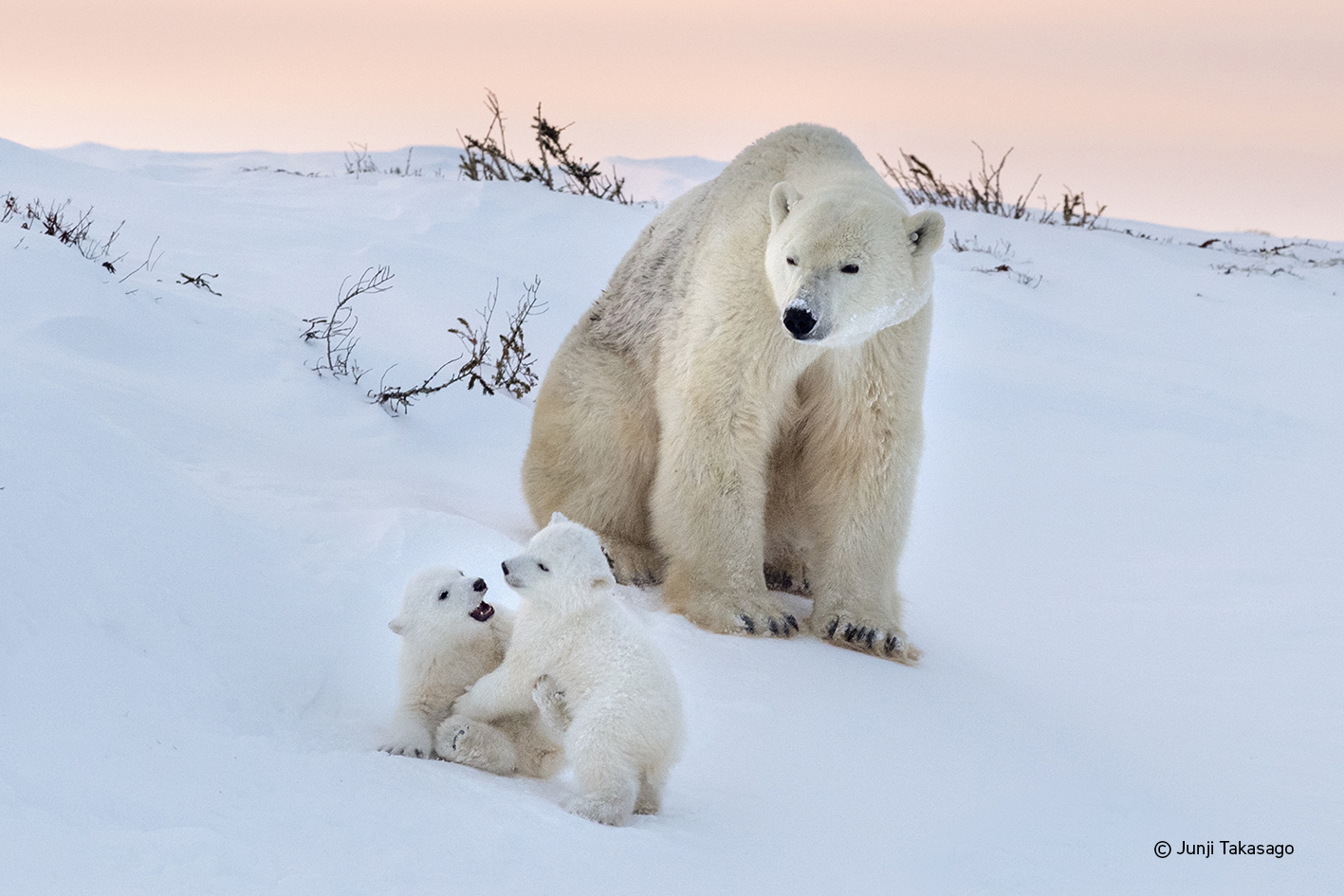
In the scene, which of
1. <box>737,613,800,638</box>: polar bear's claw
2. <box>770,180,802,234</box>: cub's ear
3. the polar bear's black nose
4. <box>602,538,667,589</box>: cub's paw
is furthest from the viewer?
<box>602,538,667,589</box>: cub's paw

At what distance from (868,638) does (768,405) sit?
0.95 metres

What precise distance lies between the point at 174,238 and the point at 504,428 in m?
4.35

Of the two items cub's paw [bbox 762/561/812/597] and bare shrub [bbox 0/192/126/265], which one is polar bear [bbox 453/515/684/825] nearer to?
cub's paw [bbox 762/561/812/597]

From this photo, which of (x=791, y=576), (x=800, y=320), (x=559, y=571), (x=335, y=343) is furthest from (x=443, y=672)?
(x=335, y=343)

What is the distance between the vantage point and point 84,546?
327 centimetres

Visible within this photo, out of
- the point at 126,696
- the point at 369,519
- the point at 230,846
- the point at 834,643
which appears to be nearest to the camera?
the point at 230,846

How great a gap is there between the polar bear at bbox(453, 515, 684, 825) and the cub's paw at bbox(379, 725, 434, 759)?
125 millimetres

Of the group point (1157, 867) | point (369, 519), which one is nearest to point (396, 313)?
point (369, 519)

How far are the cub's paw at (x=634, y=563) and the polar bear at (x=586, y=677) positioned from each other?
6.08ft

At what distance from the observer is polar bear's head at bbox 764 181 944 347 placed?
3.93m

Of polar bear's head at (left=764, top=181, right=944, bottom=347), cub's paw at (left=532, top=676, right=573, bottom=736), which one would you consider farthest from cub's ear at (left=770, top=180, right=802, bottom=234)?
cub's paw at (left=532, top=676, right=573, bottom=736)

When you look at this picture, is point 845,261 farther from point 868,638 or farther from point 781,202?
point 868,638

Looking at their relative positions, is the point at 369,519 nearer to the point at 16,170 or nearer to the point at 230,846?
the point at 230,846

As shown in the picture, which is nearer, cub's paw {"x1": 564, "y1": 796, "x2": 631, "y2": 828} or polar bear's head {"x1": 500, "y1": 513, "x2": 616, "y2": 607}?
cub's paw {"x1": 564, "y1": 796, "x2": 631, "y2": 828}
